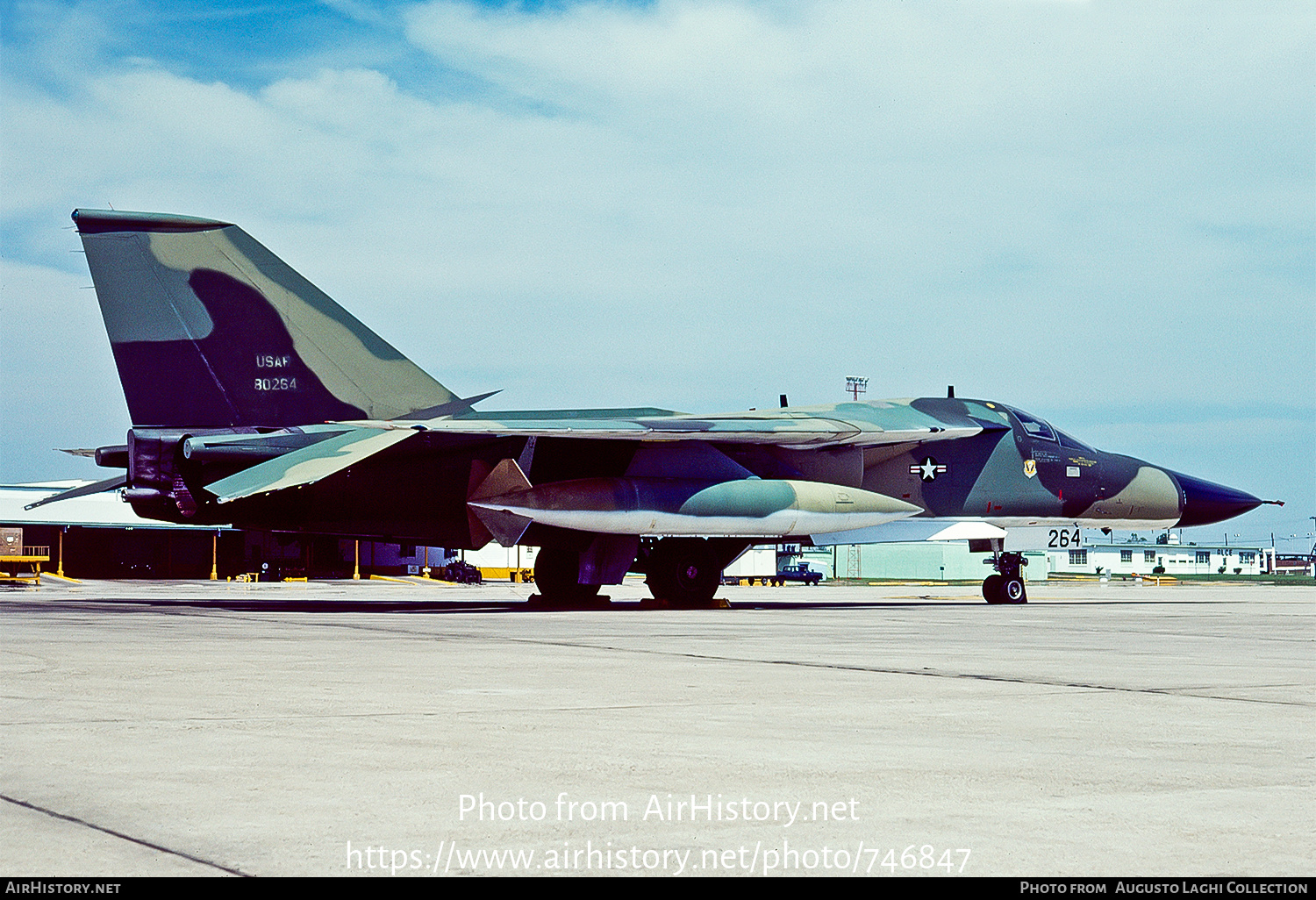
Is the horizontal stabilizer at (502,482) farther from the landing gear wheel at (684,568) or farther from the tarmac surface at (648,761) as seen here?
the tarmac surface at (648,761)

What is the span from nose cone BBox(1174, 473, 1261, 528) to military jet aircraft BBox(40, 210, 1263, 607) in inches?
161

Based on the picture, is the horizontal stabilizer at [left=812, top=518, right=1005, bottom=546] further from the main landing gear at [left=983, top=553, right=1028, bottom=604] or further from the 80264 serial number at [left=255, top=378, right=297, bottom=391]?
the 80264 serial number at [left=255, top=378, right=297, bottom=391]

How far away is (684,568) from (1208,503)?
Result: 1087 cm

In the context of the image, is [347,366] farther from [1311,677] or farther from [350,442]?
[1311,677]

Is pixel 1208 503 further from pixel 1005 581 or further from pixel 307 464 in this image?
pixel 307 464

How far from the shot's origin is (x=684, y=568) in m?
21.9

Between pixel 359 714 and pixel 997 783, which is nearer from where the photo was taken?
pixel 997 783

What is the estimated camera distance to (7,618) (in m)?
15.3

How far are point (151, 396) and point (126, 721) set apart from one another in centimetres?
1446

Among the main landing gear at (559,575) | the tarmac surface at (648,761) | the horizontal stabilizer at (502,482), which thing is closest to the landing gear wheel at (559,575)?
the main landing gear at (559,575)

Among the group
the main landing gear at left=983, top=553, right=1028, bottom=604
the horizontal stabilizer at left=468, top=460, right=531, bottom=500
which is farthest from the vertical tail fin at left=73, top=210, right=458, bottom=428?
the main landing gear at left=983, top=553, right=1028, bottom=604

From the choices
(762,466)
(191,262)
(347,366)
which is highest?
(191,262)

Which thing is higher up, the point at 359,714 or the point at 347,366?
the point at 347,366
